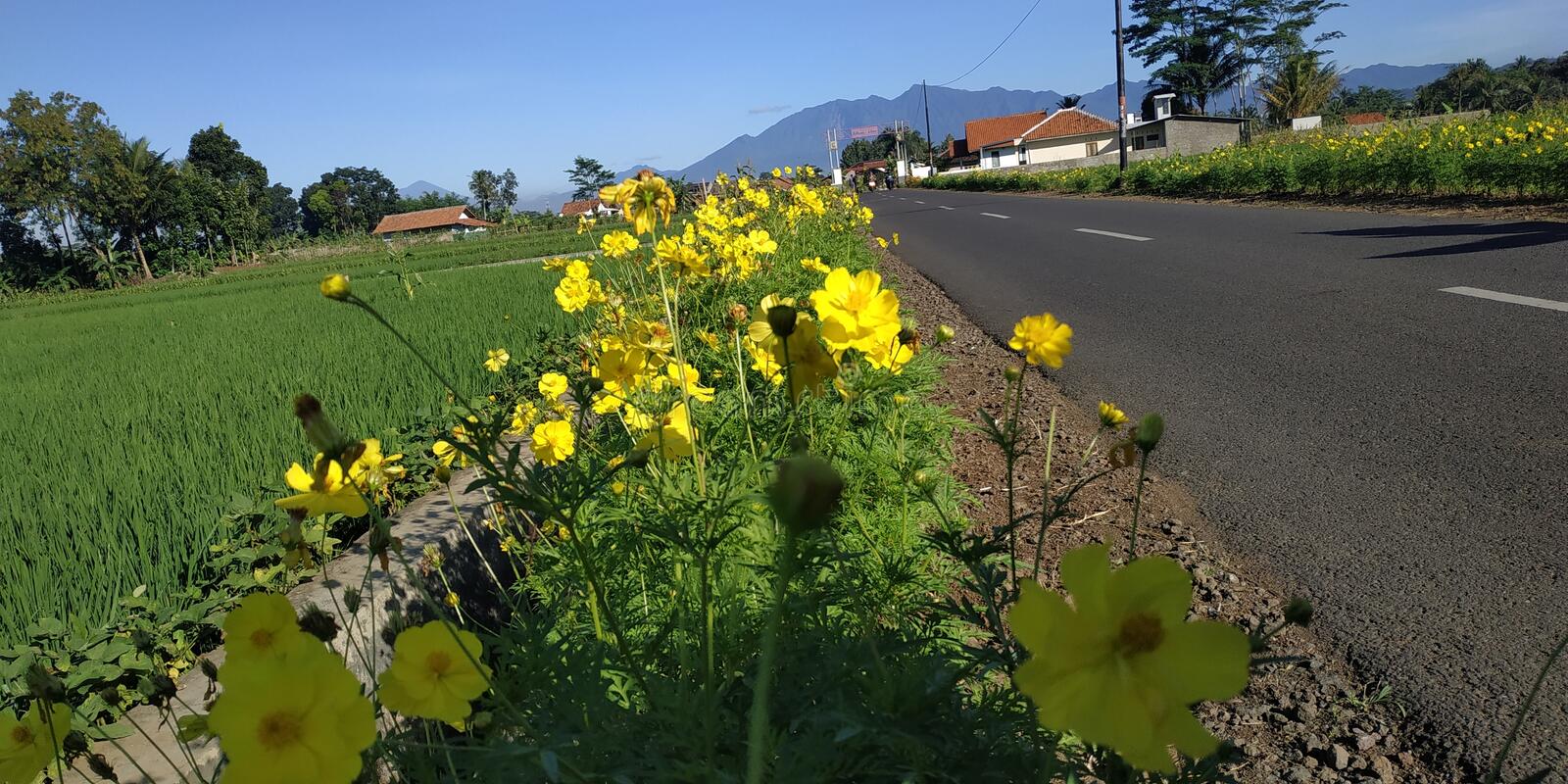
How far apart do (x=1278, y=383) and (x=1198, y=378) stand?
32cm

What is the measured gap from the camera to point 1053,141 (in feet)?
176

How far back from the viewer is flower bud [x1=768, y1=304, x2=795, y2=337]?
68 cm

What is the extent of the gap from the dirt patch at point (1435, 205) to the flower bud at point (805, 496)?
8.85 m

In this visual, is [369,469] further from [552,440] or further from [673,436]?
[552,440]

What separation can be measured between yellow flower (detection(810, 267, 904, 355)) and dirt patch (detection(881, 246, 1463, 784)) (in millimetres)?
351

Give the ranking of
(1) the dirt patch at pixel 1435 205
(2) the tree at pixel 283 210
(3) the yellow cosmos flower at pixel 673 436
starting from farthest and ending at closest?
(2) the tree at pixel 283 210 < (1) the dirt patch at pixel 1435 205 < (3) the yellow cosmos flower at pixel 673 436

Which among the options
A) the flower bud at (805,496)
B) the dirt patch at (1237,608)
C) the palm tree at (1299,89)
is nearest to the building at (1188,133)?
the palm tree at (1299,89)

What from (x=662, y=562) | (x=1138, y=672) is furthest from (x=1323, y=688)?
(x=1138, y=672)

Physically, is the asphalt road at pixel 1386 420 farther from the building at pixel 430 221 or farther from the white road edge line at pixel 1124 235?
the building at pixel 430 221

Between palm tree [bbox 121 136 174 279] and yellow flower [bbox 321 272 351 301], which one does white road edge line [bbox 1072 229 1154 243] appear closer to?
yellow flower [bbox 321 272 351 301]

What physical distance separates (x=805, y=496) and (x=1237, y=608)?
6.34 ft

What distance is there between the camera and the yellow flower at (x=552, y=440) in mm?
1558

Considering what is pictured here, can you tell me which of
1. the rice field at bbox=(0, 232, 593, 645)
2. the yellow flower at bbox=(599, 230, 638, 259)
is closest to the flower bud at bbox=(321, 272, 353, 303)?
the rice field at bbox=(0, 232, 593, 645)

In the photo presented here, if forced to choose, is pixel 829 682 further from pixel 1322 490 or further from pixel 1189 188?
pixel 1189 188
